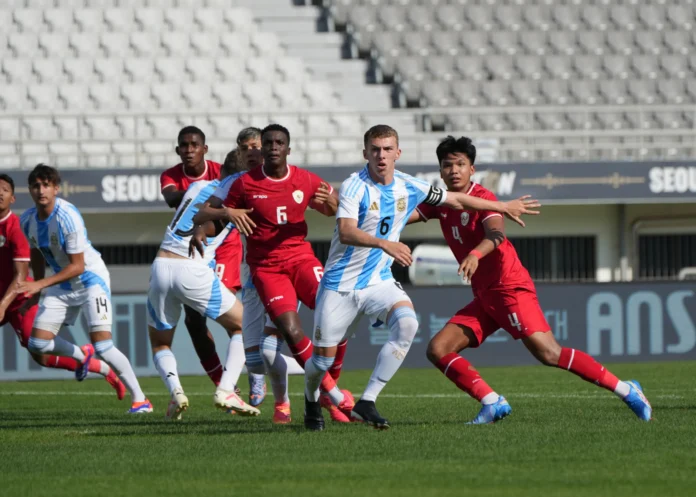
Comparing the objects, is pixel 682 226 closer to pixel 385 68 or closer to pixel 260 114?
pixel 385 68

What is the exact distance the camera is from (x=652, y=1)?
26.1 meters

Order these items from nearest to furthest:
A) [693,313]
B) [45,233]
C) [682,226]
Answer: [45,233], [693,313], [682,226]

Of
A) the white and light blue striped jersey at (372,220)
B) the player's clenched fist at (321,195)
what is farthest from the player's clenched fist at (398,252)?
the player's clenched fist at (321,195)

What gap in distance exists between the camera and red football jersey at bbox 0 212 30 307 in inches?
412

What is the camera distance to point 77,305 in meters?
10.7

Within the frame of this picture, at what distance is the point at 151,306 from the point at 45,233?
1.18m

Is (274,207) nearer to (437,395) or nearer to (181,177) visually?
(181,177)

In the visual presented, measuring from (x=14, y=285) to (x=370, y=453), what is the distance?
14.7 ft

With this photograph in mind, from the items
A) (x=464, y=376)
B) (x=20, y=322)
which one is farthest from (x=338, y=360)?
(x=20, y=322)

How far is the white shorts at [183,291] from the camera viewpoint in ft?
31.2

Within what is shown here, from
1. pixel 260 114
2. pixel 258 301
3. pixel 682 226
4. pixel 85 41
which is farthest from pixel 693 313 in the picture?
pixel 85 41

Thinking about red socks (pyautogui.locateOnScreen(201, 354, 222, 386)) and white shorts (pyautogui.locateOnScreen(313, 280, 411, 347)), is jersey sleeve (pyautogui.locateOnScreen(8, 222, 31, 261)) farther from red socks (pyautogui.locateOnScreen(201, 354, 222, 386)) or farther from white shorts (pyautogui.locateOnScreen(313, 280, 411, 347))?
white shorts (pyautogui.locateOnScreen(313, 280, 411, 347))

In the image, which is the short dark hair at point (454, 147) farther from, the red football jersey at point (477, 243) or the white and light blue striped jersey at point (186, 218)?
the white and light blue striped jersey at point (186, 218)

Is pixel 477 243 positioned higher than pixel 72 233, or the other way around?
pixel 72 233
